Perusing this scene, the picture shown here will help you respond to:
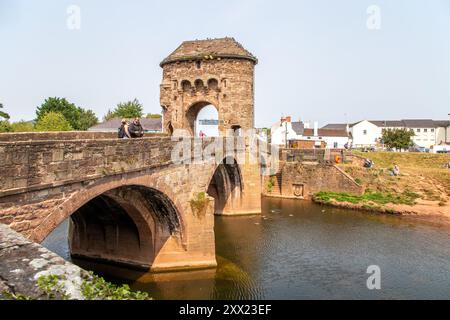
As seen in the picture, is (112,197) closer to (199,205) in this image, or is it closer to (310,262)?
(199,205)

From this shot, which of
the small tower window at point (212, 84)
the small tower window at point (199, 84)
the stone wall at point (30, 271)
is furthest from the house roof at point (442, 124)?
the stone wall at point (30, 271)

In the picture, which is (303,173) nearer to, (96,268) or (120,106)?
(96,268)

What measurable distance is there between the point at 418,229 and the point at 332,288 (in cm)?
1302

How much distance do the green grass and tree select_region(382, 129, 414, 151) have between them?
2572cm

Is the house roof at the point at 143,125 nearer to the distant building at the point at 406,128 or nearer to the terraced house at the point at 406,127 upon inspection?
the distant building at the point at 406,128

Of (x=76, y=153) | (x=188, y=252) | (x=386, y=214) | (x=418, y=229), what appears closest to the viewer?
(x=76, y=153)

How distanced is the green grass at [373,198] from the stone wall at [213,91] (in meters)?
11.5

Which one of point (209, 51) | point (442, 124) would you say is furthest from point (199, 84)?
point (442, 124)

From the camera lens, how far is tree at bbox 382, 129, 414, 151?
184 ft

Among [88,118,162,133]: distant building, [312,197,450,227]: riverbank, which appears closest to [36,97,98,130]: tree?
[88,118,162,133]: distant building

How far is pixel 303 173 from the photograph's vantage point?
→ 36.4 meters
